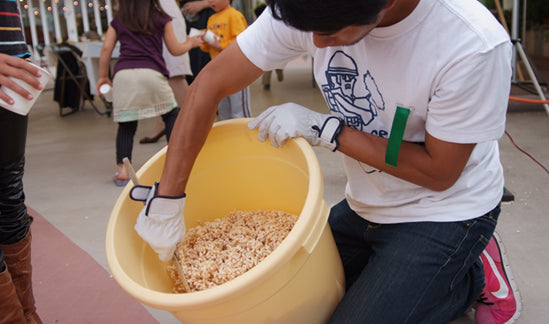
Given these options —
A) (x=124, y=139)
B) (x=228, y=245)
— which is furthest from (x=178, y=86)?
(x=228, y=245)

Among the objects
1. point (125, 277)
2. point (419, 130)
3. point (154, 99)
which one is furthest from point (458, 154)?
point (154, 99)

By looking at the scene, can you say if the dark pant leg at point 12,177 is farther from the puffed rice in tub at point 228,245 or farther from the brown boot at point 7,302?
the puffed rice in tub at point 228,245

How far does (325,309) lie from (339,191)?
141 centimetres

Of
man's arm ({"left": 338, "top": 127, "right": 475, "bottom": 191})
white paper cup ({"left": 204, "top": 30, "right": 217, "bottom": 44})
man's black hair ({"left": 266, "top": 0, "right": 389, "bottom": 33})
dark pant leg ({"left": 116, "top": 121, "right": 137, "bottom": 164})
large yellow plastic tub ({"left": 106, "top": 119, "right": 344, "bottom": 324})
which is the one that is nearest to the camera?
man's black hair ({"left": 266, "top": 0, "right": 389, "bottom": 33})

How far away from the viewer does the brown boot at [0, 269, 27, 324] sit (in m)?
1.14

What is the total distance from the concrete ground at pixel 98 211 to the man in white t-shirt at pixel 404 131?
47 cm

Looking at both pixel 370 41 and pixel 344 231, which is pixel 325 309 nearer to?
pixel 344 231

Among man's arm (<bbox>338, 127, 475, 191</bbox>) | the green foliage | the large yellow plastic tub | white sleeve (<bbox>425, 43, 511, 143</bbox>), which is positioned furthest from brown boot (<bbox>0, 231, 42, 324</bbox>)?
the green foliage

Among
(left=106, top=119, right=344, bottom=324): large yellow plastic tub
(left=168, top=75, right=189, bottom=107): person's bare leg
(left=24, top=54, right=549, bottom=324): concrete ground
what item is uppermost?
(left=106, top=119, right=344, bottom=324): large yellow plastic tub

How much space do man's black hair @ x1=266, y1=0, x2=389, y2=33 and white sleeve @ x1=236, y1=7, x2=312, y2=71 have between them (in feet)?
1.06

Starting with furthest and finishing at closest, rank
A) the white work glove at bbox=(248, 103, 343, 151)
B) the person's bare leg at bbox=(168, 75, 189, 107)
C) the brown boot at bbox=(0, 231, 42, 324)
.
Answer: the person's bare leg at bbox=(168, 75, 189, 107), the brown boot at bbox=(0, 231, 42, 324), the white work glove at bbox=(248, 103, 343, 151)

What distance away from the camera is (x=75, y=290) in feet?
5.61

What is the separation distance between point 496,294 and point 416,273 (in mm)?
417

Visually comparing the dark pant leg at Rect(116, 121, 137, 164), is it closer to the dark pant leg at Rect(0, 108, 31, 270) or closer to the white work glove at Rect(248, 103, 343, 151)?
the dark pant leg at Rect(0, 108, 31, 270)
